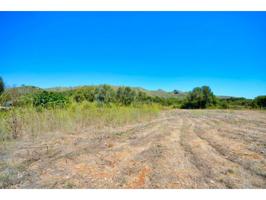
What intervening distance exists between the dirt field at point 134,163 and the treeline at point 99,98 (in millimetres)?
1354

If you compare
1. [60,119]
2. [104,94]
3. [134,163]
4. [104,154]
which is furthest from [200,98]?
[134,163]

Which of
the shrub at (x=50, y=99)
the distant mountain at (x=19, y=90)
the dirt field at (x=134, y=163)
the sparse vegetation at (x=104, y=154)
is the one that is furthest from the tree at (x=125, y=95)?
the dirt field at (x=134, y=163)

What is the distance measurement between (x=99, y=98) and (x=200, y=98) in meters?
8.16

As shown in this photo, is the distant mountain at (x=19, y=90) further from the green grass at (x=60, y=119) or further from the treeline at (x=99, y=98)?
the green grass at (x=60, y=119)

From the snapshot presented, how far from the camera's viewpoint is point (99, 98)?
8805mm

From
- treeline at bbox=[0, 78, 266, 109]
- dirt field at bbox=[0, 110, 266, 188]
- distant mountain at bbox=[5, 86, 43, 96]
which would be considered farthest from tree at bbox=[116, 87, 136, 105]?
dirt field at bbox=[0, 110, 266, 188]

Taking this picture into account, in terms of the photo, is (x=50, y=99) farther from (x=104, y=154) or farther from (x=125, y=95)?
(x=104, y=154)
